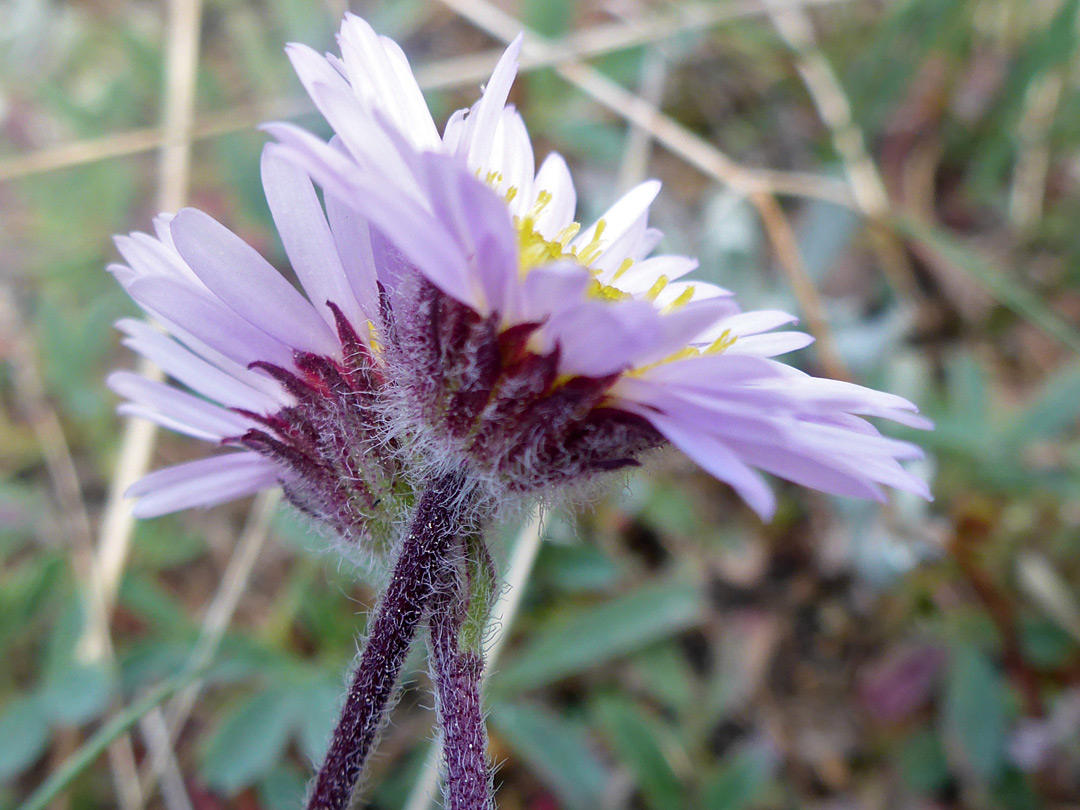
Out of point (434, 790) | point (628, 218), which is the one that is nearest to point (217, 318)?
point (628, 218)

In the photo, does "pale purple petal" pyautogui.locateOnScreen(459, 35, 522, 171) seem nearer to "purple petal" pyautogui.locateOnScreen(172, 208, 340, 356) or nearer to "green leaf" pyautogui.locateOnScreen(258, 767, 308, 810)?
"purple petal" pyautogui.locateOnScreen(172, 208, 340, 356)

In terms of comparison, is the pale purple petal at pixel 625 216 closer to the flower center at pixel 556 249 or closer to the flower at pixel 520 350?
the flower center at pixel 556 249

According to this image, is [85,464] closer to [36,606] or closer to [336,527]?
[36,606]

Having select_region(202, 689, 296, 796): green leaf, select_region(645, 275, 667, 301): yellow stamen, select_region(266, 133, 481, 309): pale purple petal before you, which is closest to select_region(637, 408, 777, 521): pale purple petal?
select_region(266, 133, 481, 309): pale purple petal

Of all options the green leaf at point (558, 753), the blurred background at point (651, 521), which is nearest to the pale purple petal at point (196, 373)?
the blurred background at point (651, 521)

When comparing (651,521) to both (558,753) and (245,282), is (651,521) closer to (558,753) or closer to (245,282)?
(558,753)

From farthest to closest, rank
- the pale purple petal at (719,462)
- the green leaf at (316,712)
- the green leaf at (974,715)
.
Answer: the green leaf at (974,715)
the green leaf at (316,712)
the pale purple petal at (719,462)
